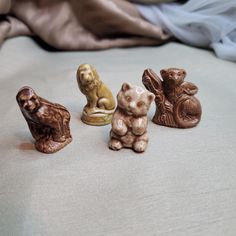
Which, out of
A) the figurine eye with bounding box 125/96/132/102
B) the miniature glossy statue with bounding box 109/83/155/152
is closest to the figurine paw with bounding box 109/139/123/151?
the miniature glossy statue with bounding box 109/83/155/152

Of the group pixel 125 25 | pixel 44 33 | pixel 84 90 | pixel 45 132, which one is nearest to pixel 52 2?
pixel 44 33

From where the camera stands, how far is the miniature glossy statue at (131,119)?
85 centimetres

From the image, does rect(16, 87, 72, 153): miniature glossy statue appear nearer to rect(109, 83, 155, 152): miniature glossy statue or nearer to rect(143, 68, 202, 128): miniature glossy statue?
rect(109, 83, 155, 152): miniature glossy statue

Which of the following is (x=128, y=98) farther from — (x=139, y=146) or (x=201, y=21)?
(x=201, y=21)


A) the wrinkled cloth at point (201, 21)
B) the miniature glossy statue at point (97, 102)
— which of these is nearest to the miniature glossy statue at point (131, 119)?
the miniature glossy statue at point (97, 102)

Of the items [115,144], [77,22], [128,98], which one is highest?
[128,98]

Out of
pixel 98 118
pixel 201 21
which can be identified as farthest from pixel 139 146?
pixel 201 21

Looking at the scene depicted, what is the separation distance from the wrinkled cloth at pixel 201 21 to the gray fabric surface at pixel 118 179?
1.41ft

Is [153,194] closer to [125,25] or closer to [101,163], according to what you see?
[101,163]

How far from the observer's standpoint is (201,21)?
60.1 inches

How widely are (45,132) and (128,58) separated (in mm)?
715

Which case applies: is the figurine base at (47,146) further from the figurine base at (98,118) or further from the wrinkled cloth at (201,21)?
the wrinkled cloth at (201,21)

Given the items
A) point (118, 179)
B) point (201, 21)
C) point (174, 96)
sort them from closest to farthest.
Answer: point (118, 179)
point (174, 96)
point (201, 21)

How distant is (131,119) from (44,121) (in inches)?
7.6
